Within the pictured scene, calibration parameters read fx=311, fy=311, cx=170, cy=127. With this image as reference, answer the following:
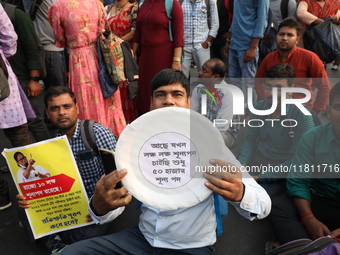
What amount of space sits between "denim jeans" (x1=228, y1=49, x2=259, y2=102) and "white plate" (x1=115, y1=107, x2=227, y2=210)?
9.83 ft

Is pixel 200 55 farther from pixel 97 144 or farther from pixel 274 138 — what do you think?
pixel 97 144

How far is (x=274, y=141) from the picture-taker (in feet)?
8.59

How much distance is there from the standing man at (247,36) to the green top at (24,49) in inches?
92.1

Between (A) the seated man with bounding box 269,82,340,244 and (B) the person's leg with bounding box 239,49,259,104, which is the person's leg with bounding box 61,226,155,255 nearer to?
(A) the seated man with bounding box 269,82,340,244

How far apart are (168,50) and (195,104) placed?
2.22ft

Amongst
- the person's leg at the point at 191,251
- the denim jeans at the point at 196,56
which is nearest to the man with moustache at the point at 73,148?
Answer: the person's leg at the point at 191,251

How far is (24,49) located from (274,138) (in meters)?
2.34

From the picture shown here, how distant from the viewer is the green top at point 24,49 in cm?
268

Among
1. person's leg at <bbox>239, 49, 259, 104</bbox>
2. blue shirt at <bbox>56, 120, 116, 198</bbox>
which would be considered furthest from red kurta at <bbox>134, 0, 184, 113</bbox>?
blue shirt at <bbox>56, 120, 116, 198</bbox>

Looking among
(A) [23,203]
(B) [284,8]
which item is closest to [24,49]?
(A) [23,203]

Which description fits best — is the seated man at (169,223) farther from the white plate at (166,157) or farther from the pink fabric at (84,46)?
the pink fabric at (84,46)

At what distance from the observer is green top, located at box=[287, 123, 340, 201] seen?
76.2 inches

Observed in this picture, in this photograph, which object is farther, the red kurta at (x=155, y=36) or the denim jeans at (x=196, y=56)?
the denim jeans at (x=196, y=56)

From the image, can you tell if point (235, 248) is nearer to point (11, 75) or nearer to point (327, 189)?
point (327, 189)
